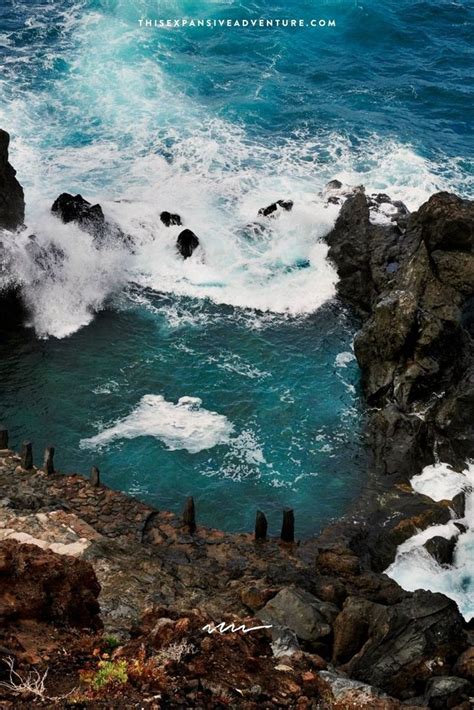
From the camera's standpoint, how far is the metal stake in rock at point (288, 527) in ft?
71.8

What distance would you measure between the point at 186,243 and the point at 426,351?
42.7 feet

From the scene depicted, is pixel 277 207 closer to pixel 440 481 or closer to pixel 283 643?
pixel 440 481

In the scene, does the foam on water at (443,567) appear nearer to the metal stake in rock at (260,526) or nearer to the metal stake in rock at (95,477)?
the metal stake in rock at (260,526)

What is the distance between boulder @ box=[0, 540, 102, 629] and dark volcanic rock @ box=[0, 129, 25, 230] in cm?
2289

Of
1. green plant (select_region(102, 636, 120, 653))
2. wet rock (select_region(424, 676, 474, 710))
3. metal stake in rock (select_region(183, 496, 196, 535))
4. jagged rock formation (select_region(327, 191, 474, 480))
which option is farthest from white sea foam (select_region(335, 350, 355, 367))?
green plant (select_region(102, 636, 120, 653))

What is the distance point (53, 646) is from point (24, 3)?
58.2 m

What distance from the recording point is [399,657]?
15477 millimetres

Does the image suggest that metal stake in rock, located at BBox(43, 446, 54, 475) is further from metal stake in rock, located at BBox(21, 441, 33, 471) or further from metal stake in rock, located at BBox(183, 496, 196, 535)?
metal stake in rock, located at BBox(183, 496, 196, 535)

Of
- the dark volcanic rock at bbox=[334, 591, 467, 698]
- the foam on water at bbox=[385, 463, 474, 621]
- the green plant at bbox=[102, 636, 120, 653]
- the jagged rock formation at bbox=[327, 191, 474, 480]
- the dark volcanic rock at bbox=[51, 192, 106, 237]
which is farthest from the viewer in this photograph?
the dark volcanic rock at bbox=[51, 192, 106, 237]

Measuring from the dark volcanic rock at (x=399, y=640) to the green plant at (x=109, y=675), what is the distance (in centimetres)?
614

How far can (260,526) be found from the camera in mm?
22078

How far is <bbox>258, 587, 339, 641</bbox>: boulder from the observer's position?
1706cm

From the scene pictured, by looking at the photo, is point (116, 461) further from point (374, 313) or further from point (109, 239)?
point (109, 239)

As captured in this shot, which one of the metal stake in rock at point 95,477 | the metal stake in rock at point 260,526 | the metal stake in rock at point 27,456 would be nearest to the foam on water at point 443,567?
the metal stake in rock at point 260,526
